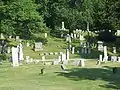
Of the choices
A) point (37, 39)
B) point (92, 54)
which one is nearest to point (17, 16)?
point (92, 54)

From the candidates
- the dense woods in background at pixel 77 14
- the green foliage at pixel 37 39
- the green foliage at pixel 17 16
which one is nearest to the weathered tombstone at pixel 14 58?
the green foliage at pixel 17 16

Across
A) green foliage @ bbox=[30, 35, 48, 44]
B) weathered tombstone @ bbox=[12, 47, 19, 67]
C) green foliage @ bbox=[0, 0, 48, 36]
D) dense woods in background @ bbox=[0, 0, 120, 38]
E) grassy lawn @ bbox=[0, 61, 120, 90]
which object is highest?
dense woods in background @ bbox=[0, 0, 120, 38]

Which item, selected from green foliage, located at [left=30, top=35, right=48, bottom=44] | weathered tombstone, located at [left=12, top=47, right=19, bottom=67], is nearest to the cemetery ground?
weathered tombstone, located at [left=12, top=47, right=19, bottom=67]

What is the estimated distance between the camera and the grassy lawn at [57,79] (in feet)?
89.8

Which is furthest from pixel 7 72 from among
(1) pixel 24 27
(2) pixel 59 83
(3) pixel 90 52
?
(1) pixel 24 27

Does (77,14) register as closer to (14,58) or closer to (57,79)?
(14,58)

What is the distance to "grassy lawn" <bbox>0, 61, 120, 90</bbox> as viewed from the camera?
89.8ft

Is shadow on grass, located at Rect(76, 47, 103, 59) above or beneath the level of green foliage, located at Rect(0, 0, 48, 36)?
beneath

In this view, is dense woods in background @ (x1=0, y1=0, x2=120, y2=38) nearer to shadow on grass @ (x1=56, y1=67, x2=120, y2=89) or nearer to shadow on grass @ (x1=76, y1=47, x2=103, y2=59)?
shadow on grass @ (x1=76, y1=47, x2=103, y2=59)

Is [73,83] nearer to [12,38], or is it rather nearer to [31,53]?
[31,53]

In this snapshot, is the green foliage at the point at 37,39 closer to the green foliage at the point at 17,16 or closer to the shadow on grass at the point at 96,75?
the green foliage at the point at 17,16

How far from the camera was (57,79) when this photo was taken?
3081cm

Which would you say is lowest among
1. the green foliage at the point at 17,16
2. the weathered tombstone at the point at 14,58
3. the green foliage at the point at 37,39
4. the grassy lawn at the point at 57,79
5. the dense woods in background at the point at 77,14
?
the grassy lawn at the point at 57,79

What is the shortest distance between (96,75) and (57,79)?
3960 millimetres
